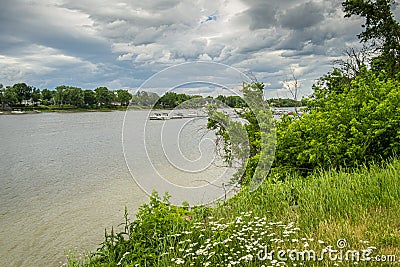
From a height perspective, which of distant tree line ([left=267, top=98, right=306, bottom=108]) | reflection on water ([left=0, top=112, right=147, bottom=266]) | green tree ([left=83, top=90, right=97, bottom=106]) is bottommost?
reflection on water ([left=0, top=112, right=147, bottom=266])

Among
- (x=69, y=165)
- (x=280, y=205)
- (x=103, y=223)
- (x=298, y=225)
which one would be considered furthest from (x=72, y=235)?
(x=69, y=165)

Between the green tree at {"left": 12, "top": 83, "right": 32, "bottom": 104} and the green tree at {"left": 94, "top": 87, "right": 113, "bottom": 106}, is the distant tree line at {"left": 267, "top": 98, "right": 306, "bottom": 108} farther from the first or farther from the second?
the green tree at {"left": 12, "top": 83, "right": 32, "bottom": 104}

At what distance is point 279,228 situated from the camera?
4.62 meters

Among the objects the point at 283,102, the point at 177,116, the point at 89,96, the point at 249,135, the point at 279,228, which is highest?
the point at 89,96

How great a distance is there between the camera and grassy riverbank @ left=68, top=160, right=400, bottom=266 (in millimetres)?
3922

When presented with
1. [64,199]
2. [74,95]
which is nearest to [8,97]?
[74,95]

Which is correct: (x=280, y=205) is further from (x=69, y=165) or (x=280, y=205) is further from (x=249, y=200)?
(x=69, y=165)

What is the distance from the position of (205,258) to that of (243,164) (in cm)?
511

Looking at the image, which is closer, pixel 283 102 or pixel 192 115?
pixel 192 115

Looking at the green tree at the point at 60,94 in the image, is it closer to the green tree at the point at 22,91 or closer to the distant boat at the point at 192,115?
the green tree at the point at 22,91

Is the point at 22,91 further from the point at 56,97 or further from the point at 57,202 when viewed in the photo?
the point at 57,202

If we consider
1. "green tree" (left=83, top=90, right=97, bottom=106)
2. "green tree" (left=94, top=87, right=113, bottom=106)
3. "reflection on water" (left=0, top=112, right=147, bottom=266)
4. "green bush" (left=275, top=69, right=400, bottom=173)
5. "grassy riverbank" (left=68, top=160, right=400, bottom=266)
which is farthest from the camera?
"green tree" (left=83, top=90, right=97, bottom=106)

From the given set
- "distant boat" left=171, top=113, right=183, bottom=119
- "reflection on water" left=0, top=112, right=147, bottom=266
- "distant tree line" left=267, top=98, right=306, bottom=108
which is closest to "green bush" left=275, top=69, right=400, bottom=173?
"distant tree line" left=267, top=98, right=306, bottom=108

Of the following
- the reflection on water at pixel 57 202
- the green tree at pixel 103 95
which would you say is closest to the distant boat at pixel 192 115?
the reflection on water at pixel 57 202
